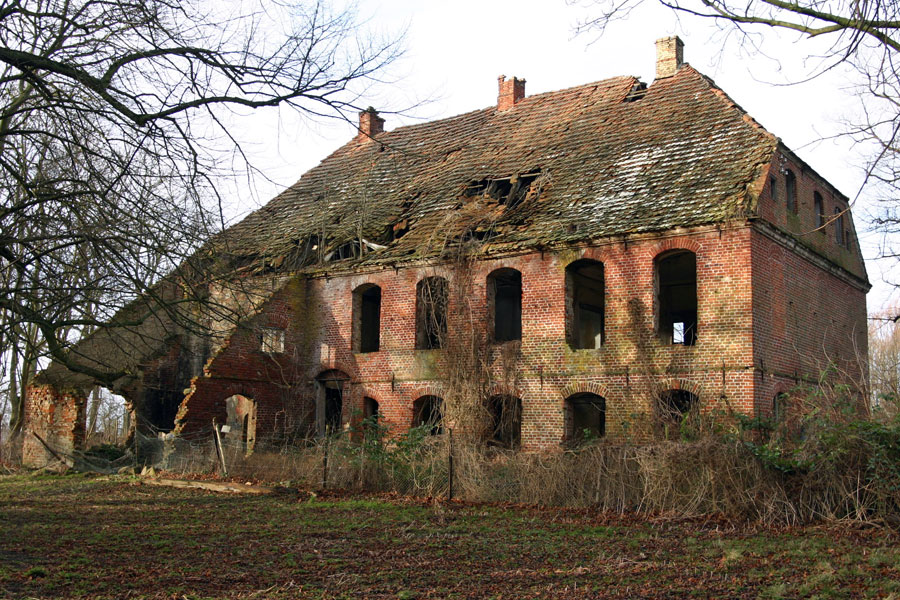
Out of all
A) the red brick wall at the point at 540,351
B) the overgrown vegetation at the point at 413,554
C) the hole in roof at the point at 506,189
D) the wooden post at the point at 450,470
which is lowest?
the overgrown vegetation at the point at 413,554

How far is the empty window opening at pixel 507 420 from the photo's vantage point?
18531mm

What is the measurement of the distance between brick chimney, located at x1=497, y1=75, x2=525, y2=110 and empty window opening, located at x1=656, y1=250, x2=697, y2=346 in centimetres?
756

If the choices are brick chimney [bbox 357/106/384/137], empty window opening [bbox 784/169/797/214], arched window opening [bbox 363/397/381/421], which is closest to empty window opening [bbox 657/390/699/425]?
empty window opening [bbox 784/169/797/214]

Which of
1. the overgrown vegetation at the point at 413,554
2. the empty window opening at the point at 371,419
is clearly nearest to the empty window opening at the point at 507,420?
the empty window opening at the point at 371,419

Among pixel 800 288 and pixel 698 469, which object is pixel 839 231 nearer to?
pixel 800 288

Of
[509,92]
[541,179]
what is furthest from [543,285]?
[509,92]

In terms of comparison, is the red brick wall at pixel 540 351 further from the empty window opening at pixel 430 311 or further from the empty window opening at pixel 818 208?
the empty window opening at pixel 818 208

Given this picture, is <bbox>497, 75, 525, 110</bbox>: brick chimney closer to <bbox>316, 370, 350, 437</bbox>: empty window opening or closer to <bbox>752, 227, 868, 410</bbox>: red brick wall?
<bbox>316, 370, 350, 437</bbox>: empty window opening

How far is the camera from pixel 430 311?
809 inches

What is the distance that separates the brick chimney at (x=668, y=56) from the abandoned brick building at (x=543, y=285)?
2.3 inches

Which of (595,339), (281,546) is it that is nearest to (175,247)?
(281,546)

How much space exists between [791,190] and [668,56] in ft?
18.2

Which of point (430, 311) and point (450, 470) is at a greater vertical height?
point (430, 311)

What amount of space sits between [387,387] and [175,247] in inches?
530
